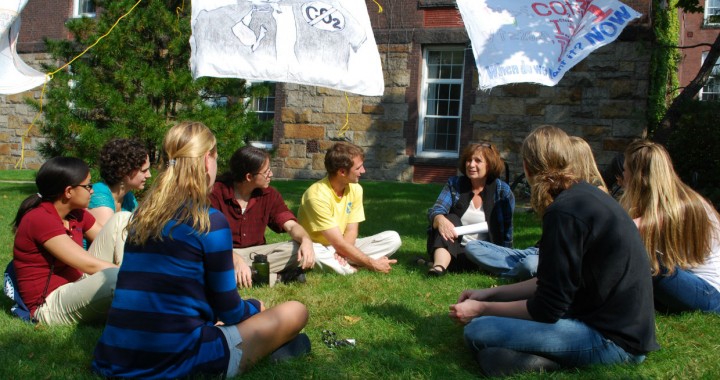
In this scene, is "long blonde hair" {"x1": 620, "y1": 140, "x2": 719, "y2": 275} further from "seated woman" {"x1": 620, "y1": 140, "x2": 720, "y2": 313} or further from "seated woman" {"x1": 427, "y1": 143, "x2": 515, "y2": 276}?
"seated woman" {"x1": 427, "y1": 143, "x2": 515, "y2": 276}

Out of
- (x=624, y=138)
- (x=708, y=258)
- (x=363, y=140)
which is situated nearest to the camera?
(x=708, y=258)

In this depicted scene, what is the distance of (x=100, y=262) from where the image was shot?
402 cm

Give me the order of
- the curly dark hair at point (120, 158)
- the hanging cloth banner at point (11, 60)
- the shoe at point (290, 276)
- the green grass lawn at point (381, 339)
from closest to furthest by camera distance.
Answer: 1. the green grass lawn at point (381, 339)
2. the curly dark hair at point (120, 158)
3. the shoe at point (290, 276)
4. the hanging cloth banner at point (11, 60)

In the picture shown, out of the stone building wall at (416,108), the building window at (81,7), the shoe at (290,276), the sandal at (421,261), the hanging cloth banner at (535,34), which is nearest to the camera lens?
the shoe at (290,276)

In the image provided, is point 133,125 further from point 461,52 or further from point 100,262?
point 461,52

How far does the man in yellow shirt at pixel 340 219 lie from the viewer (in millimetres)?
5867

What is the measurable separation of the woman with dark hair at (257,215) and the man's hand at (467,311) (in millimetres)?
1887

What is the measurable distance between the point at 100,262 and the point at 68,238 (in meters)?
0.23

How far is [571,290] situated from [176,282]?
1784mm

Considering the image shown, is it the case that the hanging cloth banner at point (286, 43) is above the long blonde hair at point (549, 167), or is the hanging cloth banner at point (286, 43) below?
above

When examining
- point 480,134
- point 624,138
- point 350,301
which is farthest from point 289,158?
point 350,301

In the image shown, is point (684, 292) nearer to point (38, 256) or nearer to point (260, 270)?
point (260, 270)

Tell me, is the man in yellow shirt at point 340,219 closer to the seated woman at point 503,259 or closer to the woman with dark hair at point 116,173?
the seated woman at point 503,259

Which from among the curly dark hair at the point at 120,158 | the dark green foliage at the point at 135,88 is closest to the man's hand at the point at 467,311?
the curly dark hair at the point at 120,158
